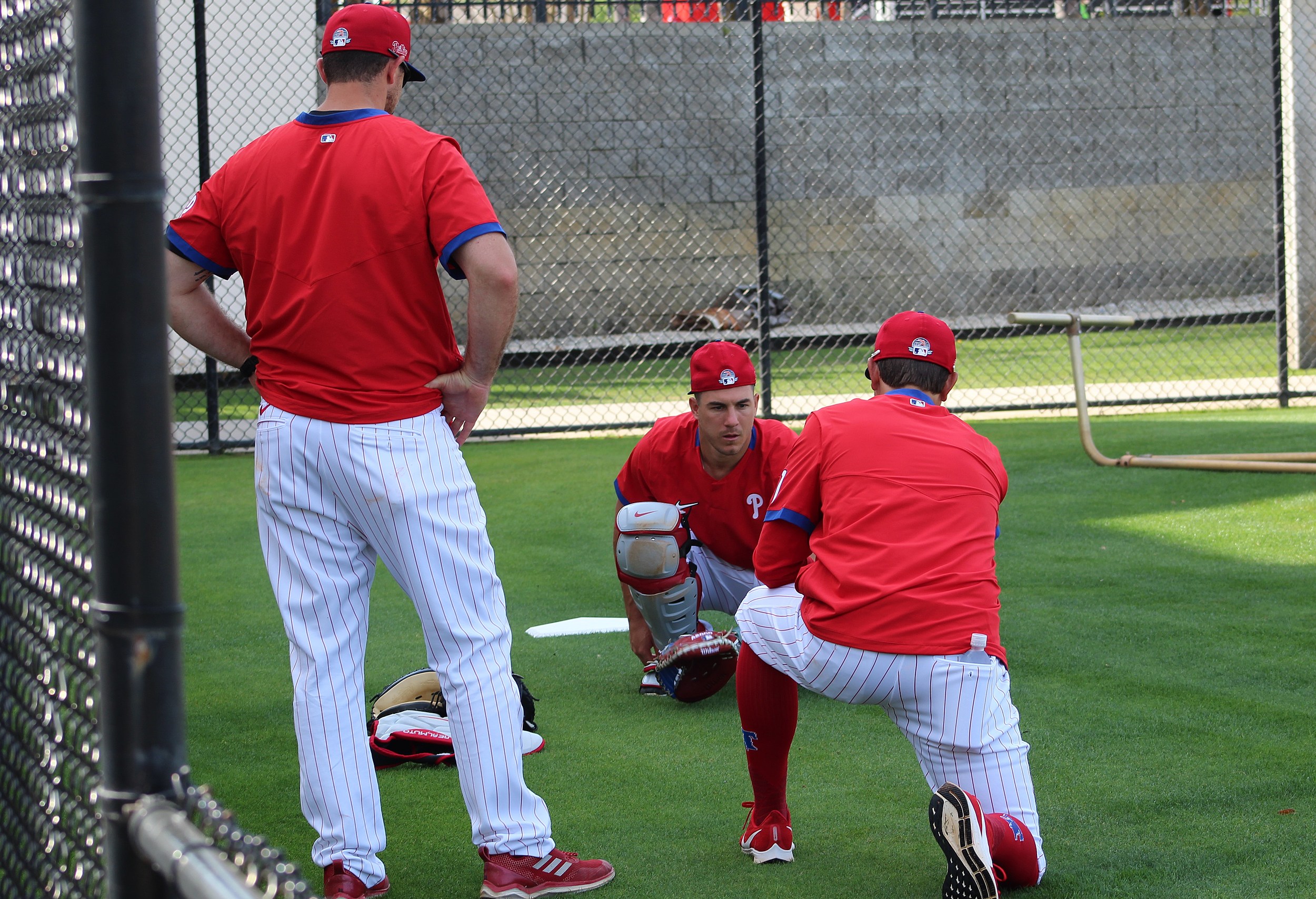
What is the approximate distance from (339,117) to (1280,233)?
8.69 m

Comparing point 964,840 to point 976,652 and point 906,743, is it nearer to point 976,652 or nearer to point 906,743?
point 976,652

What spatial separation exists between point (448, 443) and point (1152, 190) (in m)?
15.0

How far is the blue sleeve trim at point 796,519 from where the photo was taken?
9.46 ft

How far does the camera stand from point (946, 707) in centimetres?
262

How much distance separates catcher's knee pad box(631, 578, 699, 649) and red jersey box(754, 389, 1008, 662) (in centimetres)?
114

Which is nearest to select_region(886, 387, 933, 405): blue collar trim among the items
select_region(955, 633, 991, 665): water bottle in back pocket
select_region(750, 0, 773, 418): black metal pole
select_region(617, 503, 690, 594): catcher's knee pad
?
select_region(955, 633, 991, 665): water bottle in back pocket

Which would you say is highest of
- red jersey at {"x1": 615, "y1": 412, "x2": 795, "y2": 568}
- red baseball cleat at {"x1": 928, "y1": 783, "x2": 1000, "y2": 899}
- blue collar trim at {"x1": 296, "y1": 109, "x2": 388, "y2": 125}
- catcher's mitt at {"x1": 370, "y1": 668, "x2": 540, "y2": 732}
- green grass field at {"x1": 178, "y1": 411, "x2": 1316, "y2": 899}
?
blue collar trim at {"x1": 296, "y1": 109, "x2": 388, "y2": 125}

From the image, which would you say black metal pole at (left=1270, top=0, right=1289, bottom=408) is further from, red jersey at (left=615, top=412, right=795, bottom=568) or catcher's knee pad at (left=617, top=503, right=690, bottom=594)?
Result: catcher's knee pad at (left=617, top=503, right=690, bottom=594)

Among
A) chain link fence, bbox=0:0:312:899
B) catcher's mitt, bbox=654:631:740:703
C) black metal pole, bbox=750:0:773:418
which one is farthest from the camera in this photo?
black metal pole, bbox=750:0:773:418

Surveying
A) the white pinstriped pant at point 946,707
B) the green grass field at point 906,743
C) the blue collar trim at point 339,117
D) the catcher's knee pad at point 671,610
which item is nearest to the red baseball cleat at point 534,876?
the green grass field at point 906,743

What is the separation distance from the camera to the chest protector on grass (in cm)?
392

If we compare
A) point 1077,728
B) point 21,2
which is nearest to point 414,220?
point 21,2

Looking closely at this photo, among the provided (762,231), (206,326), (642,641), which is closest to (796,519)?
(206,326)

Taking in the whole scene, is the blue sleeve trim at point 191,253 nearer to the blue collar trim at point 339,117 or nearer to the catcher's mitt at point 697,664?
the blue collar trim at point 339,117
